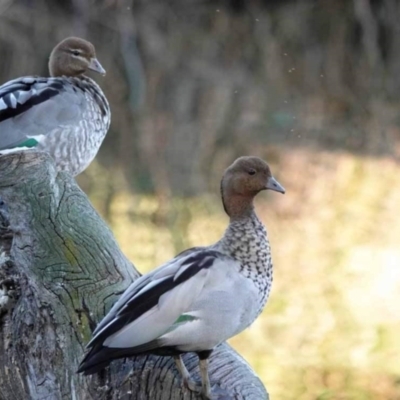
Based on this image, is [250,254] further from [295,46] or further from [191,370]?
[295,46]

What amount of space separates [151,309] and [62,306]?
0.19 metres

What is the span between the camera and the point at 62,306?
7.61ft

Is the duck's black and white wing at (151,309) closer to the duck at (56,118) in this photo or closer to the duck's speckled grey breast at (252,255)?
the duck's speckled grey breast at (252,255)

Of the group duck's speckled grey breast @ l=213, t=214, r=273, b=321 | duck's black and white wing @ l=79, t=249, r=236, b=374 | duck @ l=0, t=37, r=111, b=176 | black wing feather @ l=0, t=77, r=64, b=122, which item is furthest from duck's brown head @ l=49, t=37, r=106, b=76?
duck's black and white wing @ l=79, t=249, r=236, b=374

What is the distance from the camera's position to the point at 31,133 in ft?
12.0

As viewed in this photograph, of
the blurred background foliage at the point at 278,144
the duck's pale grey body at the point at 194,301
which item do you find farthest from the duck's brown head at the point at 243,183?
the blurred background foliage at the point at 278,144

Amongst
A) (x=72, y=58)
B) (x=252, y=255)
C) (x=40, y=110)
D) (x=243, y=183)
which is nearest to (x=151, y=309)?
(x=252, y=255)

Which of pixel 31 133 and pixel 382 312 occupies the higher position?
pixel 382 312

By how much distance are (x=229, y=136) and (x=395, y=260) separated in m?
2.14

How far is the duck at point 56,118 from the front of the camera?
142 inches

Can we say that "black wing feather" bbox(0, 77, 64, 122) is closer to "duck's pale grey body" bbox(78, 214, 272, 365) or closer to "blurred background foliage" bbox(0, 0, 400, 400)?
"duck's pale grey body" bbox(78, 214, 272, 365)

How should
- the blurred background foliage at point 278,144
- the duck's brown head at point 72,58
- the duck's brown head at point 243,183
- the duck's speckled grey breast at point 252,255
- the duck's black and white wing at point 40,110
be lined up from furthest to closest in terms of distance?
the blurred background foliage at point 278,144 → the duck's brown head at point 72,58 → the duck's black and white wing at point 40,110 → the duck's brown head at point 243,183 → the duck's speckled grey breast at point 252,255

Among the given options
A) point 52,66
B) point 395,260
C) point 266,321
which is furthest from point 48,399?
point 395,260

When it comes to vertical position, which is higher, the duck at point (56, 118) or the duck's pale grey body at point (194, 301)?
the duck at point (56, 118)
